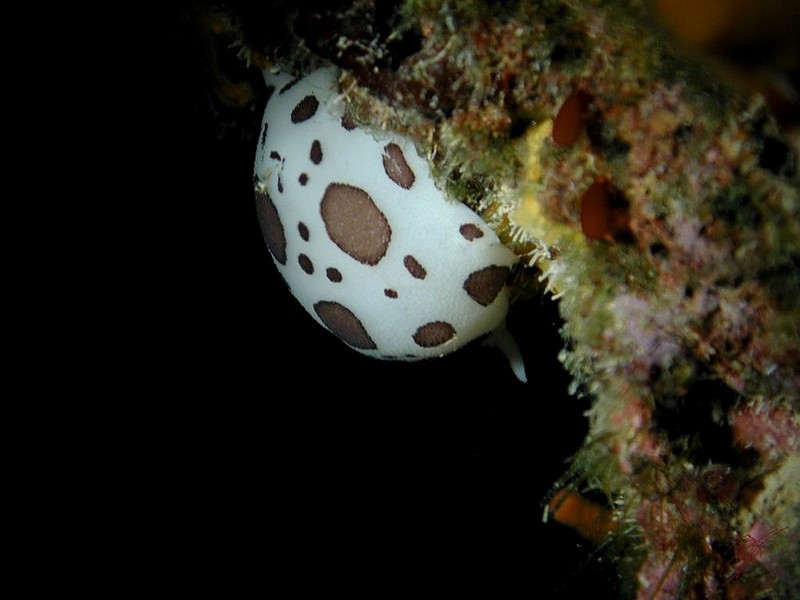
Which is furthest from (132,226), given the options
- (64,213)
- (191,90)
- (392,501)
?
(392,501)

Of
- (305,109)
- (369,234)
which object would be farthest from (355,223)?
(305,109)

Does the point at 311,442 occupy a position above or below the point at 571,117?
below

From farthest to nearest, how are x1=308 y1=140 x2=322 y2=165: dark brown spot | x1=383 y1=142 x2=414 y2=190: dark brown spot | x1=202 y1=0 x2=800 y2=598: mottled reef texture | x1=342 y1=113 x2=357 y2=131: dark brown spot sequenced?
x1=308 y1=140 x2=322 y2=165: dark brown spot < x1=342 y1=113 x2=357 y2=131: dark brown spot < x1=383 y1=142 x2=414 y2=190: dark brown spot < x1=202 y1=0 x2=800 y2=598: mottled reef texture

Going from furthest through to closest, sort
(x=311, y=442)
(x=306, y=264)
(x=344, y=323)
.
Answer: (x=311, y=442) → (x=344, y=323) → (x=306, y=264)

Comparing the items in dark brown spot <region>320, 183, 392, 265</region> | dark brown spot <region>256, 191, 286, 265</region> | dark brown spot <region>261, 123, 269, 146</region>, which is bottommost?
dark brown spot <region>256, 191, 286, 265</region>

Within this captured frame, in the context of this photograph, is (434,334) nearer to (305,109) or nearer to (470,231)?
(470,231)

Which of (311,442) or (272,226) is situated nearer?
(272,226)

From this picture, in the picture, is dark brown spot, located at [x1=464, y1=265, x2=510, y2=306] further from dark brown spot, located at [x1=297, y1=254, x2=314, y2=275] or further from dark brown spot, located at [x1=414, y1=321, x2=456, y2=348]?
dark brown spot, located at [x1=297, y1=254, x2=314, y2=275]

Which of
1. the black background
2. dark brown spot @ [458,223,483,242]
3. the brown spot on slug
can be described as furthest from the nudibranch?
the black background
